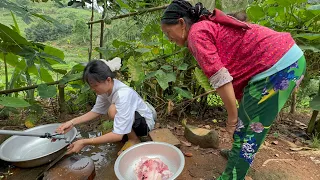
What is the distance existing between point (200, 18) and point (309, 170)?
1.46 m

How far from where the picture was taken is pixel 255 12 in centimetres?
225

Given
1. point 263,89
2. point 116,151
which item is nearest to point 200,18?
point 263,89

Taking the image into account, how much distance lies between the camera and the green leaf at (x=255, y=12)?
222 cm

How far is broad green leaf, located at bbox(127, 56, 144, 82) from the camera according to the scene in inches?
89.6

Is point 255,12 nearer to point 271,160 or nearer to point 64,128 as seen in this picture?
point 271,160

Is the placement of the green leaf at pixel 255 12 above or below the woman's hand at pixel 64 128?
above

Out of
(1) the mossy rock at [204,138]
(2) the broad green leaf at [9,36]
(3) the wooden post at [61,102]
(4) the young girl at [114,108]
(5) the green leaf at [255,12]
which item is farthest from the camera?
(3) the wooden post at [61,102]

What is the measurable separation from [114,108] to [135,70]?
1.63ft

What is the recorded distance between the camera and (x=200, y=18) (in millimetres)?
1348

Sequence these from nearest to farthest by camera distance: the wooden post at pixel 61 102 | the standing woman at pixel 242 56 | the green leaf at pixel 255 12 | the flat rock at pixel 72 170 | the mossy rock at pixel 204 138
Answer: the standing woman at pixel 242 56 < the flat rock at pixel 72 170 < the mossy rock at pixel 204 138 < the green leaf at pixel 255 12 < the wooden post at pixel 61 102

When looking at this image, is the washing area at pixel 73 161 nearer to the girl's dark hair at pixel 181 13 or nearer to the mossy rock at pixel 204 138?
the mossy rock at pixel 204 138

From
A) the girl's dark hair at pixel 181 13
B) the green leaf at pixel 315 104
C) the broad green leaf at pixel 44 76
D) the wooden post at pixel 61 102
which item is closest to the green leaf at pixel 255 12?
the green leaf at pixel 315 104

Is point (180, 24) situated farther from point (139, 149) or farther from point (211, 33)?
point (139, 149)

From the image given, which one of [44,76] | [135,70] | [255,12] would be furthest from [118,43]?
[255,12]
